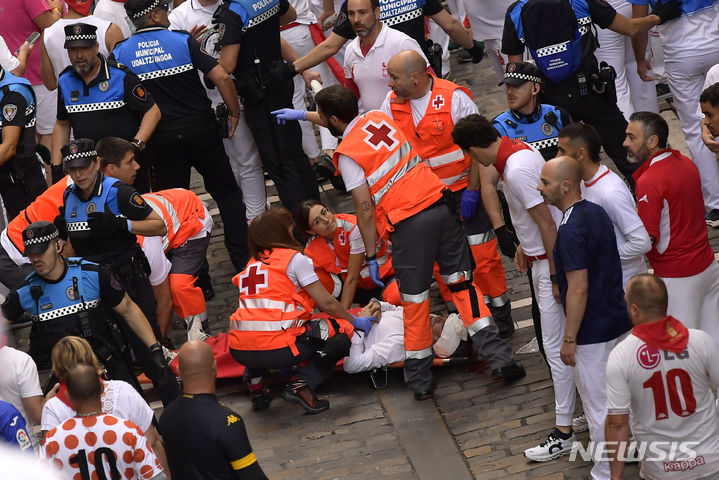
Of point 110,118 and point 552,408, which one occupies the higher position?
point 110,118

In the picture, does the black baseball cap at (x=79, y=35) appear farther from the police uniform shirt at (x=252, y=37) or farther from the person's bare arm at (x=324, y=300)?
the person's bare arm at (x=324, y=300)

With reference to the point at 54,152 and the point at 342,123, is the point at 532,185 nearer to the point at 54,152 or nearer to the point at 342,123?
the point at 342,123

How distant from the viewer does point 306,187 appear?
360 inches

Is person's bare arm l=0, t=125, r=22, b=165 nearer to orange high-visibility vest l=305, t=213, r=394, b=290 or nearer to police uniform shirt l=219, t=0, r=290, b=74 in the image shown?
police uniform shirt l=219, t=0, r=290, b=74

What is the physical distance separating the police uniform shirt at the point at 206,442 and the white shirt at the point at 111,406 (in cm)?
49

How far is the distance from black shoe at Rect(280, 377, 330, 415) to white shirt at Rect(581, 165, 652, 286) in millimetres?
2466

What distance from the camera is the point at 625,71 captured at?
9.11 metres

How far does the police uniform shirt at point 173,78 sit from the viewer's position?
27.6 ft

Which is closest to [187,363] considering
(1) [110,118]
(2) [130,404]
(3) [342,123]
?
(2) [130,404]

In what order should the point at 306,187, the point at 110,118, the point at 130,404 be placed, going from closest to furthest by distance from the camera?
the point at 130,404 → the point at 110,118 → the point at 306,187

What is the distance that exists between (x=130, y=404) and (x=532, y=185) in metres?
2.68

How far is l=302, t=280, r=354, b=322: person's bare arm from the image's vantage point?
23.3 ft

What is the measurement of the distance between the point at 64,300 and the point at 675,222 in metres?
→ 3.78

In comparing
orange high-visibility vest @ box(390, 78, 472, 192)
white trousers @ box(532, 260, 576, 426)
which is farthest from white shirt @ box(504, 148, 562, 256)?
orange high-visibility vest @ box(390, 78, 472, 192)
